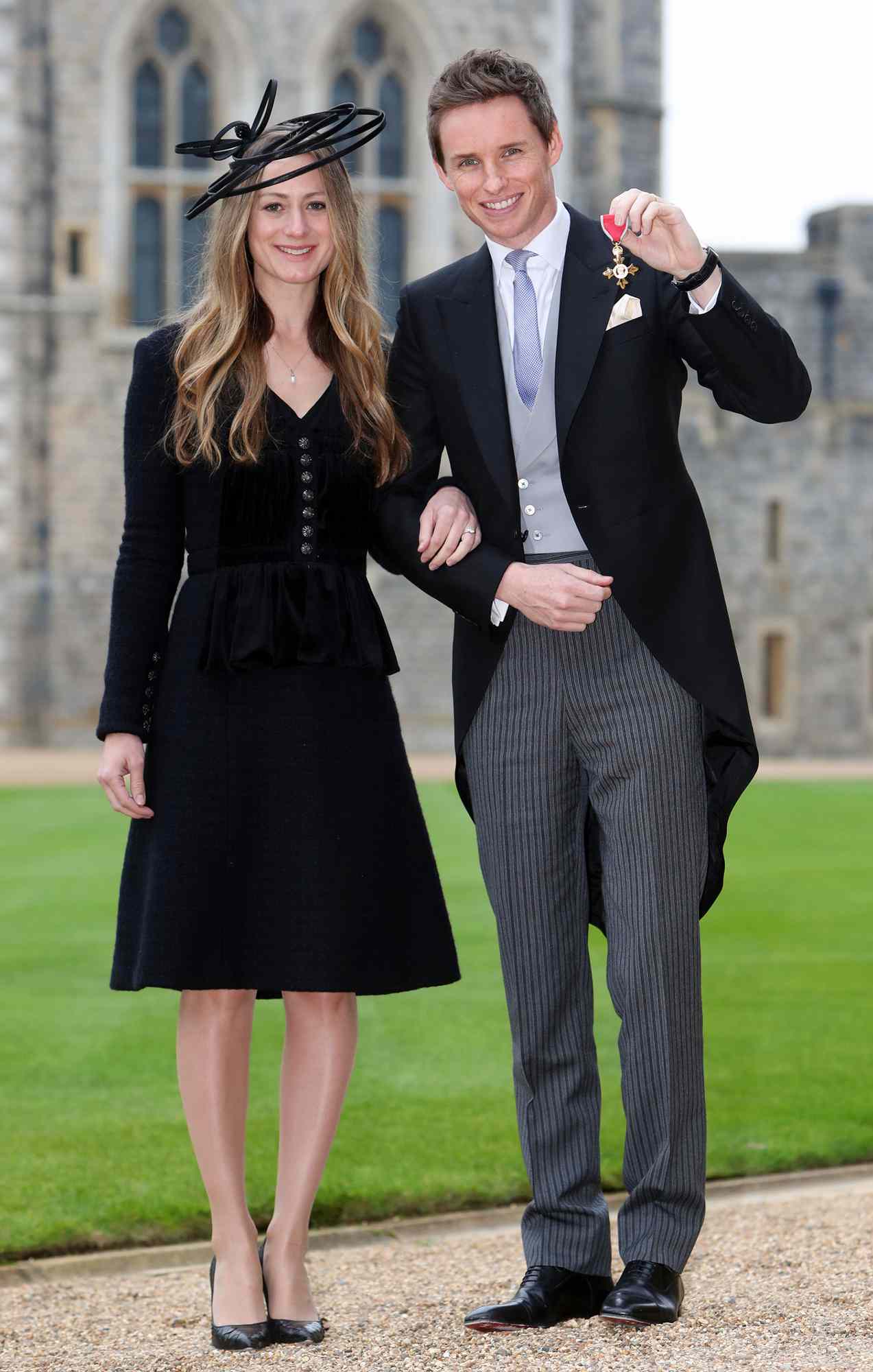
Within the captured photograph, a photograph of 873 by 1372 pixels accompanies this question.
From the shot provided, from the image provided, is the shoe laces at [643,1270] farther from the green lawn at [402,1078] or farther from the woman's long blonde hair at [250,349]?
the woman's long blonde hair at [250,349]

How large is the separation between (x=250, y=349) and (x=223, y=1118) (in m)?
1.33

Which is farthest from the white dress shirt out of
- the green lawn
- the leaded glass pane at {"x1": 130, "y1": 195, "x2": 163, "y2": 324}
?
the leaded glass pane at {"x1": 130, "y1": 195, "x2": 163, "y2": 324}

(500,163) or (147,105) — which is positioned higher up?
(147,105)

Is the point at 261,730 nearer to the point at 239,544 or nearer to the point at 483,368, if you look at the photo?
the point at 239,544

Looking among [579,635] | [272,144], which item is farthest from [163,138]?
[579,635]

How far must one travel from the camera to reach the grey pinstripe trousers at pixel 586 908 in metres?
3.12

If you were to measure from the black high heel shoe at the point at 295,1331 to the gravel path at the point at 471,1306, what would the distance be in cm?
3

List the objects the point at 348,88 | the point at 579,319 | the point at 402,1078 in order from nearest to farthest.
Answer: the point at 579,319 < the point at 402,1078 < the point at 348,88

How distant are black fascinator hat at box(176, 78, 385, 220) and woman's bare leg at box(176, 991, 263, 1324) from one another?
1.39 meters

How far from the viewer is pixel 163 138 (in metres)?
20.0

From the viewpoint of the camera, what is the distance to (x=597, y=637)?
3152 millimetres

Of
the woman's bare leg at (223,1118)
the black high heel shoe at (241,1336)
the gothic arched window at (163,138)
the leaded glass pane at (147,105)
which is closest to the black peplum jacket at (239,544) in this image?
the woman's bare leg at (223,1118)

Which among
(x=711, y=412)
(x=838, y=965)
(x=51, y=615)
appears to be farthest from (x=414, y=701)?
(x=838, y=965)

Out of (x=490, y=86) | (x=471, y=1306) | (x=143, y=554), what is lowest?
(x=471, y=1306)
